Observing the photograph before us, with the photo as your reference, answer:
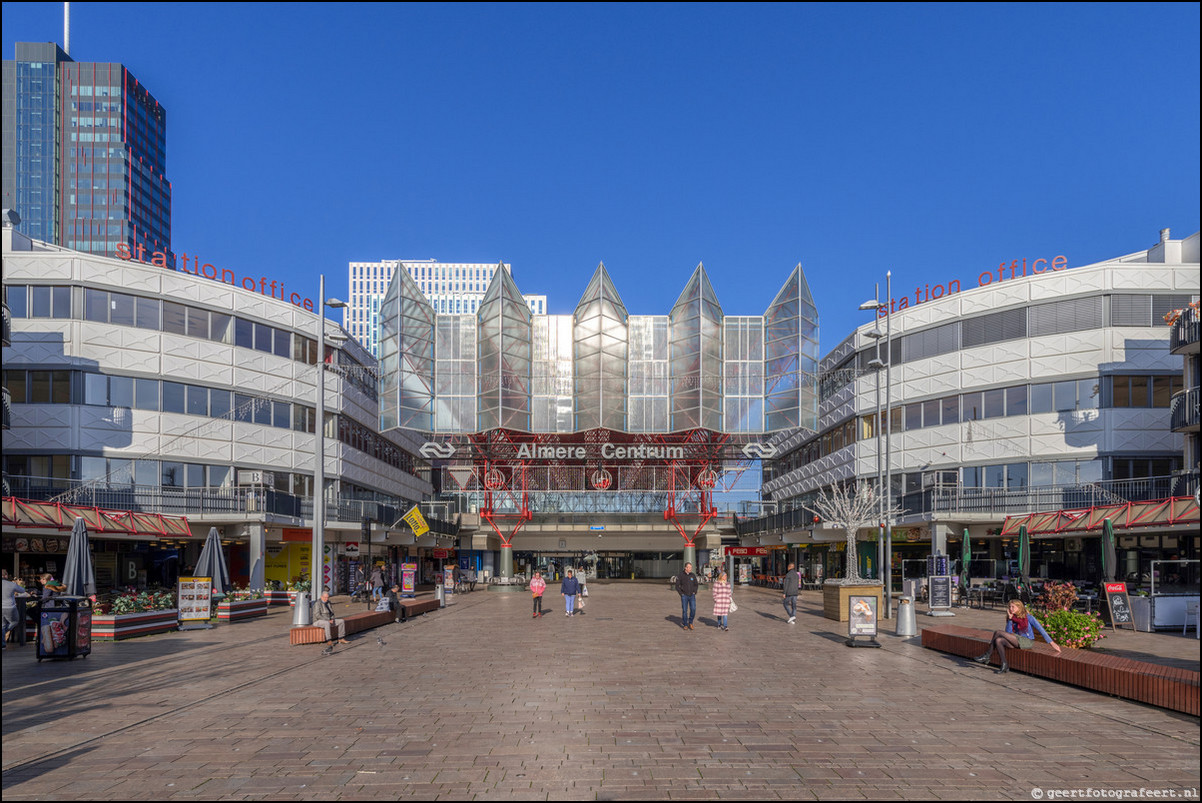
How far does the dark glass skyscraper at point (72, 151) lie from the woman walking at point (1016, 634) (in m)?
154

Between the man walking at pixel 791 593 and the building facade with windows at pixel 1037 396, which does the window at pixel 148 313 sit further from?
the building facade with windows at pixel 1037 396

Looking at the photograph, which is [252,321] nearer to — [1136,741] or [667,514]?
[667,514]

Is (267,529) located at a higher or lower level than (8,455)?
lower

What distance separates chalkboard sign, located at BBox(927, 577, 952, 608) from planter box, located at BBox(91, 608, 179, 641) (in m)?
21.1

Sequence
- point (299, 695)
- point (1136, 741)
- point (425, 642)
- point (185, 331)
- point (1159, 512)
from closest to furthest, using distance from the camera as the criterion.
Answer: point (1136, 741)
point (299, 695)
point (425, 642)
point (1159, 512)
point (185, 331)

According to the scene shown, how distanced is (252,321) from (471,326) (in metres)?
14.5

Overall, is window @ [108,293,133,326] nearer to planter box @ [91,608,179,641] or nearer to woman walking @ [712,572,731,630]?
planter box @ [91,608,179,641]

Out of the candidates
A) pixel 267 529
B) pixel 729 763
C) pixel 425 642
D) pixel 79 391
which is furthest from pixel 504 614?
pixel 729 763

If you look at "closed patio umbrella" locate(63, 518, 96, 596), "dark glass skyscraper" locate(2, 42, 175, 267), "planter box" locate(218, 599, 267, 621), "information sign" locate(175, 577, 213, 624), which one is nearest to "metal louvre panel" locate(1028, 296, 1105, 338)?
"planter box" locate(218, 599, 267, 621)

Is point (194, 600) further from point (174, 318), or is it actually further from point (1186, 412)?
point (1186, 412)

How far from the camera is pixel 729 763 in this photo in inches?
351

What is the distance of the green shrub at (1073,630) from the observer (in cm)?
1563

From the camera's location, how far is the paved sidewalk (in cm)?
821

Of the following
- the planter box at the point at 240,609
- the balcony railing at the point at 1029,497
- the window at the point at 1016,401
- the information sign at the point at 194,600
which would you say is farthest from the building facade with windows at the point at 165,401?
the window at the point at 1016,401
